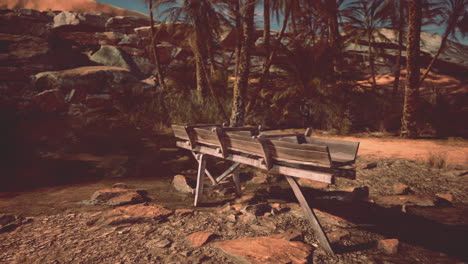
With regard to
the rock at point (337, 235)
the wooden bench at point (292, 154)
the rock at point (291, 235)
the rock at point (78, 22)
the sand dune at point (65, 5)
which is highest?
the sand dune at point (65, 5)

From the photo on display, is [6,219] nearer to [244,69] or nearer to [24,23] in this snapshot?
[244,69]

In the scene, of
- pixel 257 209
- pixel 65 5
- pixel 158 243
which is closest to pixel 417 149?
pixel 257 209

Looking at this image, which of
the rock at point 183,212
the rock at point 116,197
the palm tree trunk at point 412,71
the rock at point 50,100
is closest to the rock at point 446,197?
the rock at point 183,212

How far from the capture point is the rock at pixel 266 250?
2242 mm

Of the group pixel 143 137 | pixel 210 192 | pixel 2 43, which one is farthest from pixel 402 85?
pixel 2 43

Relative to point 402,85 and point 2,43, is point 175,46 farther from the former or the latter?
point 402,85

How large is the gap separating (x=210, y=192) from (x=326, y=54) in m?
8.15

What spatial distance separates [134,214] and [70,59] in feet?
51.5

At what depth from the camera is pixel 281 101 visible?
10.2 metres

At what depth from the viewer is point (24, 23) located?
1825cm

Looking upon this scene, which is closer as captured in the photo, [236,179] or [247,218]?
[247,218]

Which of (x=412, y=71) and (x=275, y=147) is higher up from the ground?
(x=412, y=71)

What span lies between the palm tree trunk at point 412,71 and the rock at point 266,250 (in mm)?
6738

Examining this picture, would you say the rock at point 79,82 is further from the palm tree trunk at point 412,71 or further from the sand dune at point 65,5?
the sand dune at point 65,5
